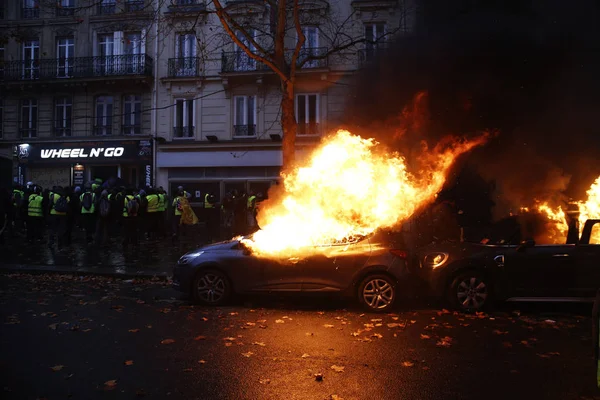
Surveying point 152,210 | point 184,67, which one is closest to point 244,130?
point 184,67

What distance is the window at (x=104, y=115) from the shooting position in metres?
22.0

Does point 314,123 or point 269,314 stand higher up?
point 314,123

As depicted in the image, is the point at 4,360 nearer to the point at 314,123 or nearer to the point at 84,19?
the point at 314,123

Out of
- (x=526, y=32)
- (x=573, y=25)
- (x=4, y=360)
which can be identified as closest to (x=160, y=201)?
(x=4, y=360)

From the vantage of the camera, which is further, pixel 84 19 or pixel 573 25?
pixel 84 19

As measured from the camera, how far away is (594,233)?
7.06 metres

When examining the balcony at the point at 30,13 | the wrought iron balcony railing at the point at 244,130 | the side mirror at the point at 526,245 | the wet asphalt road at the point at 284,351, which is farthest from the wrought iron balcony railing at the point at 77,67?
the side mirror at the point at 526,245

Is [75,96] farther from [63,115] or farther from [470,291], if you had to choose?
[470,291]

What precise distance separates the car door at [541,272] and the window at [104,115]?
19705 mm

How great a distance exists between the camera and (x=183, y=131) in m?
21.4

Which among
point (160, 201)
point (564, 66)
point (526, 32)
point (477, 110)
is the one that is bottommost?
point (160, 201)

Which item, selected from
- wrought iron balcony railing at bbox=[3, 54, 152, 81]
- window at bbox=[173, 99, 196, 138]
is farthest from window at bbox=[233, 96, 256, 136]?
wrought iron balcony railing at bbox=[3, 54, 152, 81]

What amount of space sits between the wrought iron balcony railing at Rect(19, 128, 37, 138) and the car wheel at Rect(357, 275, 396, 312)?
69.9 feet

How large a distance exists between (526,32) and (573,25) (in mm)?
1107
